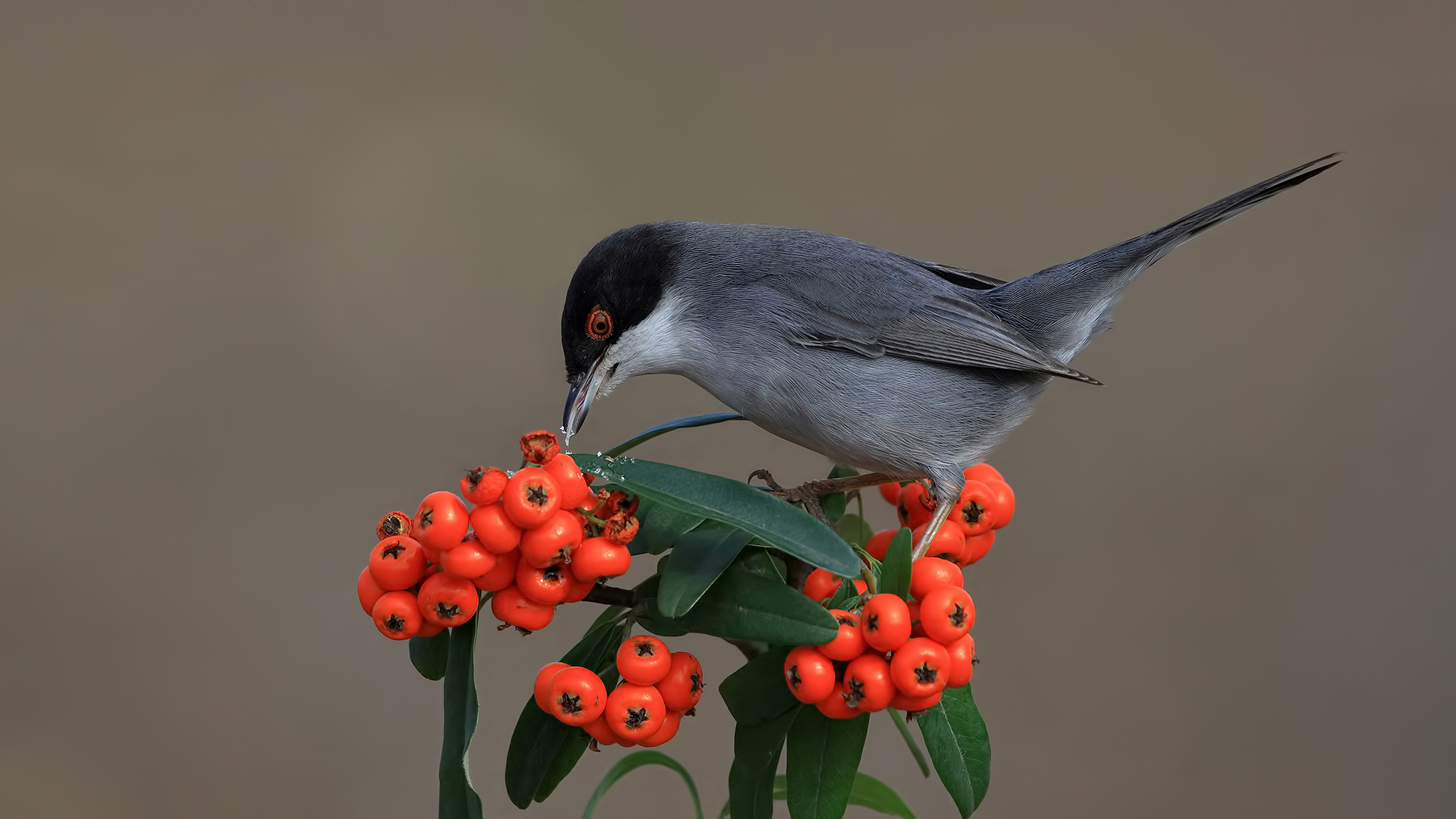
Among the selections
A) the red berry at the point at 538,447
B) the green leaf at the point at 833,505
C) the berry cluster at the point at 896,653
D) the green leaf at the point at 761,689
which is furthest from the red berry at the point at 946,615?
the green leaf at the point at 833,505

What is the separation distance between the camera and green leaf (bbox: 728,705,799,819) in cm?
147

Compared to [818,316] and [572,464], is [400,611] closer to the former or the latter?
[572,464]

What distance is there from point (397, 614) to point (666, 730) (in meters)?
0.41

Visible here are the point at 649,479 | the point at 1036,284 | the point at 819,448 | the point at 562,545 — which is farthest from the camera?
the point at 1036,284

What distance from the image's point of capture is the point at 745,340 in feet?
6.43

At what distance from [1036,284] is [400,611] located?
58.5 inches

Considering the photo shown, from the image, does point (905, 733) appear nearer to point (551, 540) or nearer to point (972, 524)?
point (972, 524)

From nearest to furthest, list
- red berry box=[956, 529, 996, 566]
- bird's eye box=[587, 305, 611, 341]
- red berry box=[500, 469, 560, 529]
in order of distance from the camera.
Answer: red berry box=[500, 469, 560, 529] → red berry box=[956, 529, 996, 566] → bird's eye box=[587, 305, 611, 341]

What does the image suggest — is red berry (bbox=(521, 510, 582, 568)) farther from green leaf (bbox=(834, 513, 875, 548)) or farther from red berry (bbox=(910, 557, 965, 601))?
green leaf (bbox=(834, 513, 875, 548))

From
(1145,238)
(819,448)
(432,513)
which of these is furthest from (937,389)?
(432,513)

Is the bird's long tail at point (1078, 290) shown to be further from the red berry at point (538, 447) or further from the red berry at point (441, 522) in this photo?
the red berry at point (441, 522)

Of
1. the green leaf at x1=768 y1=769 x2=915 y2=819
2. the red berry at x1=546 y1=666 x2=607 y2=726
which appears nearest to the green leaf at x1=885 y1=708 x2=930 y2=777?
the green leaf at x1=768 y1=769 x2=915 y2=819

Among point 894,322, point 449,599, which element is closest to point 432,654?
point 449,599

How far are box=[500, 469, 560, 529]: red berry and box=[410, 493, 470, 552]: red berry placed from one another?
68 millimetres
